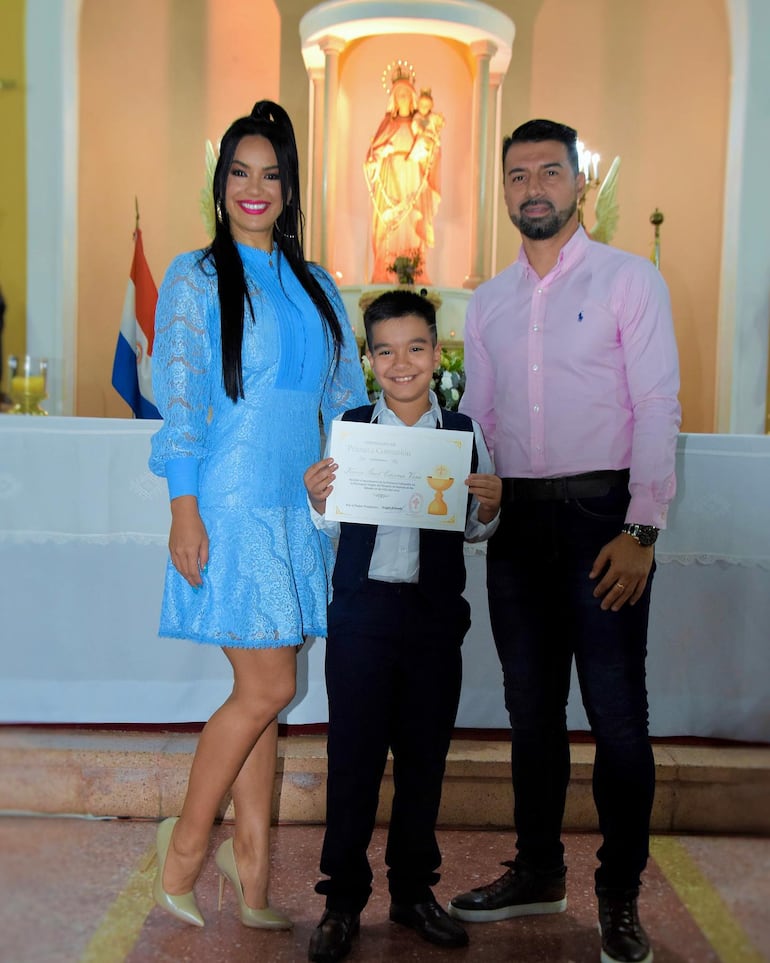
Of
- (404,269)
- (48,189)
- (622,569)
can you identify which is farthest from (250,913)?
(48,189)

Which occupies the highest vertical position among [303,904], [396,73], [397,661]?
[396,73]

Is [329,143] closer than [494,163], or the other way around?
[329,143]

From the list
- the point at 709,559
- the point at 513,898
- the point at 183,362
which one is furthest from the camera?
the point at 709,559

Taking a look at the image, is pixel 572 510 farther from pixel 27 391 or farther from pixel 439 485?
pixel 27 391

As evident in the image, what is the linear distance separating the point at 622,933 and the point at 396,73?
18.6ft

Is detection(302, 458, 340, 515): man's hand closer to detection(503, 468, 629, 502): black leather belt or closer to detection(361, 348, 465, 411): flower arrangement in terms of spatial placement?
detection(503, 468, 629, 502): black leather belt

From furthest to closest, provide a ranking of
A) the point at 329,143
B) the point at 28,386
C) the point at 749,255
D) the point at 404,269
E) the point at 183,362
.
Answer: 1. the point at 329,143
2. the point at 749,255
3. the point at 404,269
4. the point at 28,386
5. the point at 183,362

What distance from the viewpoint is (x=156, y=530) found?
114 inches

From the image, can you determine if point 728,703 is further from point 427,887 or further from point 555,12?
point 555,12

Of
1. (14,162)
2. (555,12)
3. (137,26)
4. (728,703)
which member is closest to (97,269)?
(14,162)

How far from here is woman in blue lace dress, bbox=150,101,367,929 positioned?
1967 mm

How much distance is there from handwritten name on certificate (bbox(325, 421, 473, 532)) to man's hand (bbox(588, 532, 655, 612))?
0.98ft

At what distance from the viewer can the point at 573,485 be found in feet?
6.74

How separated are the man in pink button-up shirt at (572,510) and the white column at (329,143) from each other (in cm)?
447
